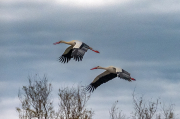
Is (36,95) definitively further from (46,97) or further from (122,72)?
(122,72)

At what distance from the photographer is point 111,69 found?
3189 centimetres

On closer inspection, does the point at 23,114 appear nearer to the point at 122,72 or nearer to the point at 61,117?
the point at 61,117

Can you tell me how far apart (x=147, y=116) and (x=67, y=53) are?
694 centimetres

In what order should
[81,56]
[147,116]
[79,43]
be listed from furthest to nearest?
[147,116] → [79,43] → [81,56]

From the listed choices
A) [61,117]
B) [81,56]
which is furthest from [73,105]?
[81,56]

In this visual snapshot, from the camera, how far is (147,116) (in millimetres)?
37094

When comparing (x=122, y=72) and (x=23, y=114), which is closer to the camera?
(x=122, y=72)

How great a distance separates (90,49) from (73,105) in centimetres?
446

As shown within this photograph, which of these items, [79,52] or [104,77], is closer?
[79,52]

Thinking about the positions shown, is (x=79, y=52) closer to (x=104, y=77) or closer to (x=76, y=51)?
(x=76, y=51)

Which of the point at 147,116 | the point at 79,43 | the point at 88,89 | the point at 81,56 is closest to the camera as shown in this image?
the point at 81,56

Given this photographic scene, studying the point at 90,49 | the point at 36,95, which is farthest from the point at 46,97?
the point at 90,49

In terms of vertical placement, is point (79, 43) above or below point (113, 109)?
above

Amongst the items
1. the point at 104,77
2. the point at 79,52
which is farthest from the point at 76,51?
the point at 104,77
